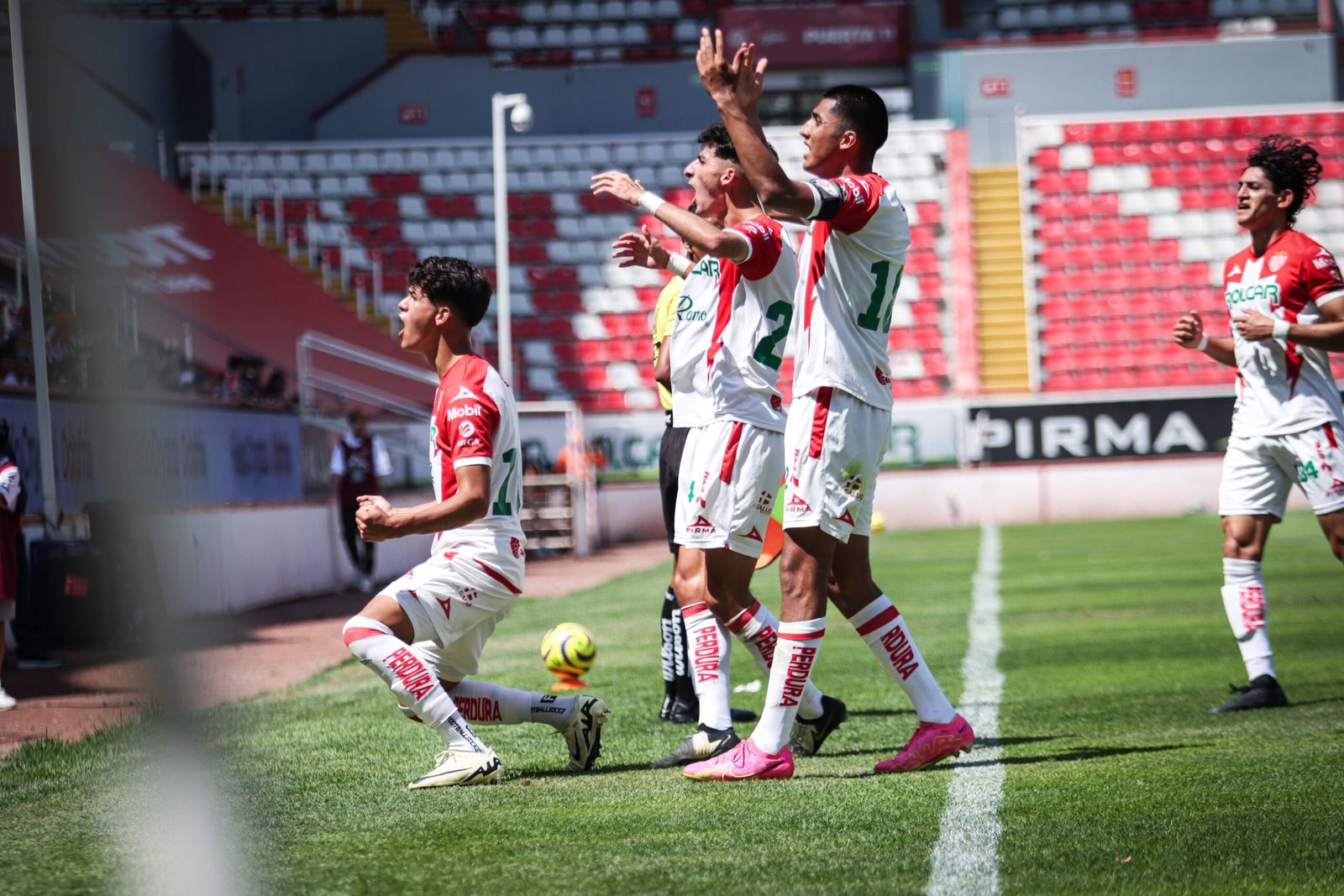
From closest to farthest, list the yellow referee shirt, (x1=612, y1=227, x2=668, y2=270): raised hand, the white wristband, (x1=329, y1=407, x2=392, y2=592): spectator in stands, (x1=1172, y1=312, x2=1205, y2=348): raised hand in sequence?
the white wristband → (x1=612, y1=227, x2=668, y2=270): raised hand → the yellow referee shirt → (x1=1172, y1=312, x2=1205, y2=348): raised hand → (x1=329, y1=407, x2=392, y2=592): spectator in stands

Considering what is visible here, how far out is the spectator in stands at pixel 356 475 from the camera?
16688 millimetres

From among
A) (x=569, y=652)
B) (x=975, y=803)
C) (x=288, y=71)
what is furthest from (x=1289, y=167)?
(x=288, y=71)

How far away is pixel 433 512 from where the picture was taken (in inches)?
185

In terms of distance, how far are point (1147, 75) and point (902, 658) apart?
100.0 feet

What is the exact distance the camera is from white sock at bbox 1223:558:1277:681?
6430 mm

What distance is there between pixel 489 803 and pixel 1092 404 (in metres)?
23.6

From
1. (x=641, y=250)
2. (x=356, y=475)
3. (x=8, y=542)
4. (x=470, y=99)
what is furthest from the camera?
(x=470, y=99)

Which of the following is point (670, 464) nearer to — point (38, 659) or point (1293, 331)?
point (1293, 331)

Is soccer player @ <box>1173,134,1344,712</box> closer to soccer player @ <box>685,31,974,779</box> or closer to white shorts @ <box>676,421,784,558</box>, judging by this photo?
soccer player @ <box>685,31,974,779</box>

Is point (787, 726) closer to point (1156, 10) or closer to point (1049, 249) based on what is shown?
point (1049, 249)

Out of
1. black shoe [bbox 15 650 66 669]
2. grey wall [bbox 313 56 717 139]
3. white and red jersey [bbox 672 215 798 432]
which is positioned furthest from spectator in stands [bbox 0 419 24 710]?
grey wall [bbox 313 56 717 139]

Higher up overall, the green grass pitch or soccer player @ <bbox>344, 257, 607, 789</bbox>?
soccer player @ <bbox>344, 257, 607, 789</bbox>

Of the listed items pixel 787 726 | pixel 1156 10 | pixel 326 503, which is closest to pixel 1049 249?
pixel 1156 10

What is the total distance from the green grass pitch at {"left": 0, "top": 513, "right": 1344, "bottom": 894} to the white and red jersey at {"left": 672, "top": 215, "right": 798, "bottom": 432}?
1.27m
